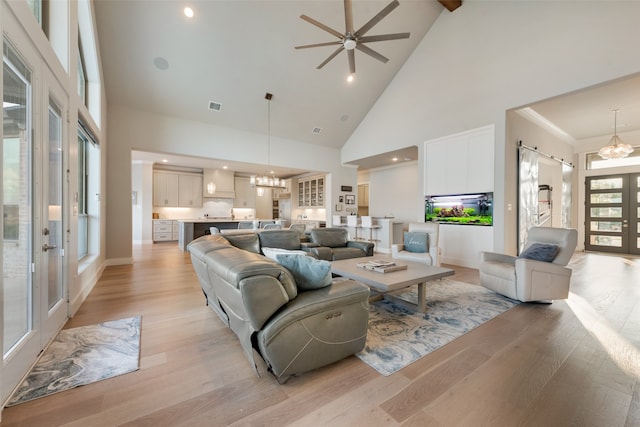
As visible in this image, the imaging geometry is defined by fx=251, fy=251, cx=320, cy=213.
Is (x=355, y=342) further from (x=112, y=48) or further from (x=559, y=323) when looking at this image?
(x=112, y=48)

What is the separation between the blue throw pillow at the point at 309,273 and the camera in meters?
1.90

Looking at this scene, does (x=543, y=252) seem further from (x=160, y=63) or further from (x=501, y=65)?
(x=160, y=63)

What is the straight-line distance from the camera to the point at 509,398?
1577 millimetres

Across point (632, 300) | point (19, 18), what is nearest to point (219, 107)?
point (19, 18)

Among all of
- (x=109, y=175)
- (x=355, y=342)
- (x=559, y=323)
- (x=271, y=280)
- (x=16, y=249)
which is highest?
(x=109, y=175)

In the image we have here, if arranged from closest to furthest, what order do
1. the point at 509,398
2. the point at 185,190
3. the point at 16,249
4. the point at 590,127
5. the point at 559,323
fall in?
the point at 509,398
the point at 16,249
the point at 559,323
the point at 590,127
the point at 185,190

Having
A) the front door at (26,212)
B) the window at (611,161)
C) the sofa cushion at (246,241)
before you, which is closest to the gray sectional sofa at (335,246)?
the sofa cushion at (246,241)

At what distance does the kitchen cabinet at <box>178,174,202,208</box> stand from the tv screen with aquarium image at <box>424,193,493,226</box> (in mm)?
8438

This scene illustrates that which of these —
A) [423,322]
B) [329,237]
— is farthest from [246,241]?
[423,322]

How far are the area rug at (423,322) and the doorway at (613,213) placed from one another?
6884 millimetres

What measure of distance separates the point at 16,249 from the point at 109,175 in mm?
4338

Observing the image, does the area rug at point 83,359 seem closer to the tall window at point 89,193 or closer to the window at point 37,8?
the tall window at point 89,193

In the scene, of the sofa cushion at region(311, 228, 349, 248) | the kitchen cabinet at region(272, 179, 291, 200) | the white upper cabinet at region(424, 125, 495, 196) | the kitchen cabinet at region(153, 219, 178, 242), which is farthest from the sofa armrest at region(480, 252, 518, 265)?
the kitchen cabinet at region(153, 219, 178, 242)

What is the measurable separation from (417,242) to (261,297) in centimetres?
368
